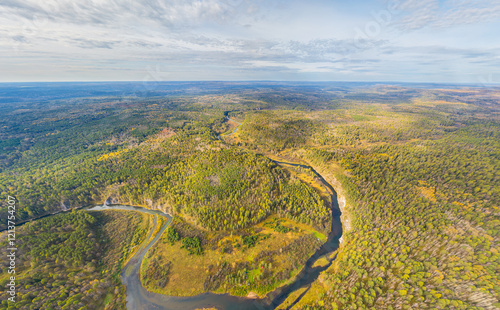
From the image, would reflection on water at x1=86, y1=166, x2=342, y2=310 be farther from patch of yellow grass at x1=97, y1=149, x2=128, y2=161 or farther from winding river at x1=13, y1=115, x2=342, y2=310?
patch of yellow grass at x1=97, y1=149, x2=128, y2=161

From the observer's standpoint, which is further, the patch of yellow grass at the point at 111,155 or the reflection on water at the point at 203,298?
the patch of yellow grass at the point at 111,155

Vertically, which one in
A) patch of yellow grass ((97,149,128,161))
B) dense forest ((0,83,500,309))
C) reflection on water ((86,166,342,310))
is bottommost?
reflection on water ((86,166,342,310))

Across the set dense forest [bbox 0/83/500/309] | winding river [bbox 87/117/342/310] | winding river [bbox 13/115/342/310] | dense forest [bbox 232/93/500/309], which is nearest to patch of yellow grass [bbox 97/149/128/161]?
dense forest [bbox 0/83/500/309]

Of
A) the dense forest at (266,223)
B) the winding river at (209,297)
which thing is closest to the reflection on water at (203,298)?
the winding river at (209,297)

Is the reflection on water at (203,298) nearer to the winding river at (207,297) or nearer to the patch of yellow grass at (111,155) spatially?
the winding river at (207,297)

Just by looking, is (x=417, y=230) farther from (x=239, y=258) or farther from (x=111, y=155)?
(x=111, y=155)

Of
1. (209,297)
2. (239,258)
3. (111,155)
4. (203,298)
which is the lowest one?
(203,298)

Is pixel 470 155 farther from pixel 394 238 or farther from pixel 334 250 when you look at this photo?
pixel 334 250

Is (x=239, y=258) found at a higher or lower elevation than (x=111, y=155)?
lower

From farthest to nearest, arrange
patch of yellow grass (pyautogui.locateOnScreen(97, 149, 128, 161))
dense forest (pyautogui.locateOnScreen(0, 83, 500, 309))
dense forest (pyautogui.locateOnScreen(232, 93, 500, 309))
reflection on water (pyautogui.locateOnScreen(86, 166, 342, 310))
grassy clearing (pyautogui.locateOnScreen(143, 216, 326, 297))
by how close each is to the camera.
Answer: patch of yellow grass (pyautogui.locateOnScreen(97, 149, 128, 161))
grassy clearing (pyautogui.locateOnScreen(143, 216, 326, 297))
reflection on water (pyautogui.locateOnScreen(86, 166, 342, 310))
dense forest (pyautogui.locateOnScreen(0, 83, 500, 309))
dense forest (pyautogui.locateOnScreen(232, 93, 500, 309))

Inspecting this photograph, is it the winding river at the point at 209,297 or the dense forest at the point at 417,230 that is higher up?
the dense forest at the point at 417,230

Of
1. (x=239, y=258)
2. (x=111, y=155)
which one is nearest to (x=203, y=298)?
(x=239, y=258)
